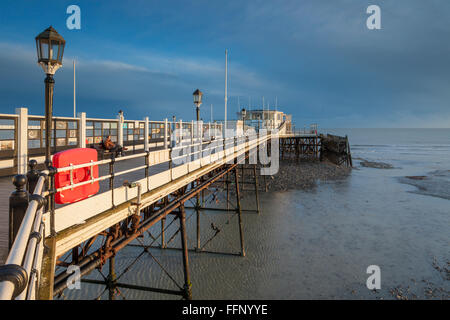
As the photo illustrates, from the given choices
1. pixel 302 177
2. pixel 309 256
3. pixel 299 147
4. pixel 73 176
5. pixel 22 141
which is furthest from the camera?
pixel 299 147

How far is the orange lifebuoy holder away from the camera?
4.38 metres

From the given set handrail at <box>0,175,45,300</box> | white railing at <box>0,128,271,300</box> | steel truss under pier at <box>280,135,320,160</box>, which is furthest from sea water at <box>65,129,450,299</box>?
steel truss under pier at <box>280,135,320,160</box>

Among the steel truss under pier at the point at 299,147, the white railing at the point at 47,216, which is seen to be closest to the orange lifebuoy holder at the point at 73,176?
the white railing at the point at 47,216

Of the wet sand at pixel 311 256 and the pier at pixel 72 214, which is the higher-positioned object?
the pier at pixel 72 214

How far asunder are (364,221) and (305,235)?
4.49 metres

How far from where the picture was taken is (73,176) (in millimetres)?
4648

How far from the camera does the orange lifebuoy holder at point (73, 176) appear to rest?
14.4 ft

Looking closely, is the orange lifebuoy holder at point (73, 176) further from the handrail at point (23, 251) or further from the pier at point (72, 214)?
the handrail at point (23, 251)

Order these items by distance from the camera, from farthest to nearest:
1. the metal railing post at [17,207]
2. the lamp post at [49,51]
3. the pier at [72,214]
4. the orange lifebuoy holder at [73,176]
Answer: the lamp post at [49,51], the orange lifebuoy holder at [73,176], the metal railing post at [17,207], the pier at [72,214]

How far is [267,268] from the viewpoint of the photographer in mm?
10695
